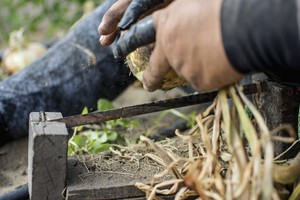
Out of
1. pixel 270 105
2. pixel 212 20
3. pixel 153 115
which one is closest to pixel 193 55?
pixel 212 20

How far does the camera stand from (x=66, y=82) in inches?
102

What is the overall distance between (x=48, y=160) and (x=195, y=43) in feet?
1.77

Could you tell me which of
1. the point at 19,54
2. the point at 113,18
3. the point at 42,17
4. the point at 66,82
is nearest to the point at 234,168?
the point at 113,18

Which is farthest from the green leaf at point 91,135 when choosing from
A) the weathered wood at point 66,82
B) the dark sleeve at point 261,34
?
the dark sleeve at point 261,34

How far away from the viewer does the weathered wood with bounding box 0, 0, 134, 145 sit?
2.48 m

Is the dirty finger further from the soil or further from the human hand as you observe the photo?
the soil

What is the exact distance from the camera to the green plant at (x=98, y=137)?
78.9 inches

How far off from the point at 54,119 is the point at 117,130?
2.77 feet

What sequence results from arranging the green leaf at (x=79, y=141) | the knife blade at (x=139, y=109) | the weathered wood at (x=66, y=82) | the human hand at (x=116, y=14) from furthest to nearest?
the weathered wood at (x=66, y=82), the green leaf at (x=79, y=141), the human hand at (x=116, y=14), the knife blade at (x=139, y=109)

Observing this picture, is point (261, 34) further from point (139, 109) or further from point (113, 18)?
point (113, 18)

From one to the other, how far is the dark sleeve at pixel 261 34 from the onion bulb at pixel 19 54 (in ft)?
7.04

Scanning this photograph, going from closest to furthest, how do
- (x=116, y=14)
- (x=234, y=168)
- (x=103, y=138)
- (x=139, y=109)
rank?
(x=234, y=168)
(x=139, y=109)
(x=116, y=14)
(x=103, y=138)

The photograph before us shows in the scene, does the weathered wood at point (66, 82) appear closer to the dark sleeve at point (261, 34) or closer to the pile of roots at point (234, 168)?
the pile of roots at point (234, 168)

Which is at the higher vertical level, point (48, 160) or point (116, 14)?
point (116, 14)
